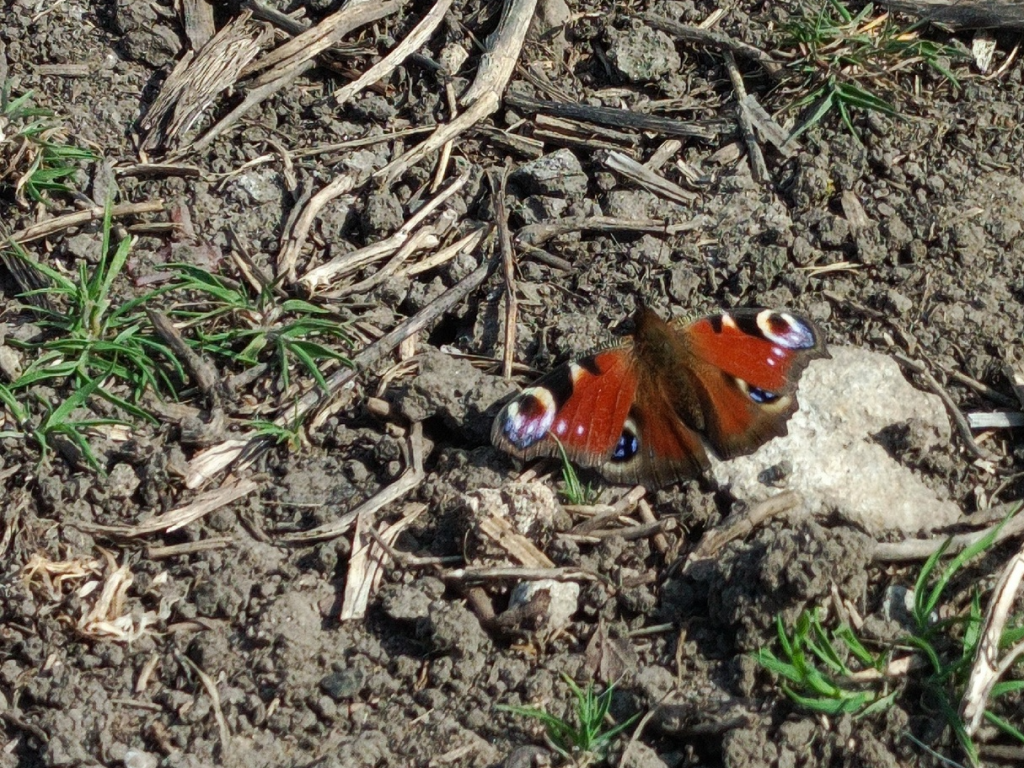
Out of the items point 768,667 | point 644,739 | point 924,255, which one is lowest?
point 644,739

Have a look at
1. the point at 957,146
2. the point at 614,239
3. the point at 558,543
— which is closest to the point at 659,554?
the point at 558,543

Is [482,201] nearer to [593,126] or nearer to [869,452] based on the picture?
[593,126]

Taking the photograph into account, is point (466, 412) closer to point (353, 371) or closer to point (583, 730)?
point (353, 371)

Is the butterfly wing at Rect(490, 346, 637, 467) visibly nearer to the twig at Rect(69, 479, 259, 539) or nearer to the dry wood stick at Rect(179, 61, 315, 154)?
the twig at Rect(69, 479, 259, 539)

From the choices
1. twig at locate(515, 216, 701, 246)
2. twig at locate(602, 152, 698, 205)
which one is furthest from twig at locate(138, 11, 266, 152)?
twig at locate(602, 152, 698, 205)


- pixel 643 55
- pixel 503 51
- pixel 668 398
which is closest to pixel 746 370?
pixel 668 398

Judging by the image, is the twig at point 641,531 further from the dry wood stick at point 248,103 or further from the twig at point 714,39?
the dry wood stick at point 248,103
